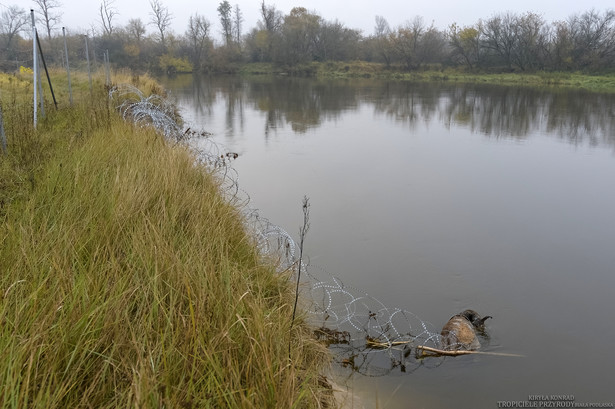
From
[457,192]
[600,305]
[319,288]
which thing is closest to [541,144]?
[457,192]

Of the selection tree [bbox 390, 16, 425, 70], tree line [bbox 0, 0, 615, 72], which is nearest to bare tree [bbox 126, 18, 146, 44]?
tree line [bbox 0, 0, 615, 72]

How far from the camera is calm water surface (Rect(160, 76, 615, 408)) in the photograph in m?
2.59

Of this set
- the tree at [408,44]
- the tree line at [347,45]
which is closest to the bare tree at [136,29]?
the tree line at [347,45]

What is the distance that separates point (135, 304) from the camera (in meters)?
1.85

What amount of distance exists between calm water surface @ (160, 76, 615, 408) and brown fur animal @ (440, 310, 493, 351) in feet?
0.28

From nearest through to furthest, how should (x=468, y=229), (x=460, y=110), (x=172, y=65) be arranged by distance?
1. (x=468, y=229)
2. (x=460, y=110)
3. (x=172, y=65)

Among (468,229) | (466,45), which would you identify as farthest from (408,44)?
(468,229)

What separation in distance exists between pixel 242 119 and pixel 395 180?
606cm

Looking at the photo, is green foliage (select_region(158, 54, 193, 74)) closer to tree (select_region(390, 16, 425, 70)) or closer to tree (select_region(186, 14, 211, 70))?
tree (select_region(186, 14, 211, 70))

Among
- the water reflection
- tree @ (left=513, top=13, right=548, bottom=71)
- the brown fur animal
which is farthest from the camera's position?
tree @ (left=513, top=13, right=548, bottom=71)

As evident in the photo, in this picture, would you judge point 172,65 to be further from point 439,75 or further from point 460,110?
point 460,110

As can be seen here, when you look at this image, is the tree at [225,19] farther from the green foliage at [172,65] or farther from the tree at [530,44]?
the tree at [530,44]

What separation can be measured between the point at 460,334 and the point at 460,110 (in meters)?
11.6

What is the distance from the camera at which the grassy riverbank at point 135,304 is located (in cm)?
138
